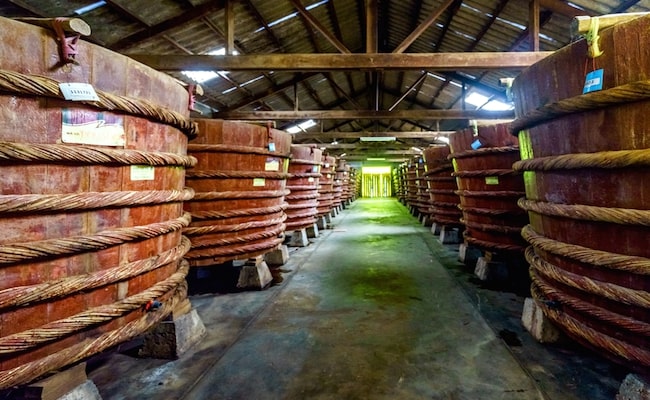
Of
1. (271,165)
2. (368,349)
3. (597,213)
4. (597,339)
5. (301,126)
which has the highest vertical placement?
(301,126)

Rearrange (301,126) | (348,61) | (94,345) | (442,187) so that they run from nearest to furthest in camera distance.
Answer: (94,345), (348,61), (442,187), (301,126)

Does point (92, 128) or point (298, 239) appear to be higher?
point (92, 128)

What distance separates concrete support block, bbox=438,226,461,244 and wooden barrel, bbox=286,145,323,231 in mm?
2643

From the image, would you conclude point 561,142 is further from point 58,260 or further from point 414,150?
point 414,150

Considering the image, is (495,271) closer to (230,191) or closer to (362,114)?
(230,191)

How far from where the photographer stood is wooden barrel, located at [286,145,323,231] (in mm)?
5820

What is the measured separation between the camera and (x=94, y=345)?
152 centimetres

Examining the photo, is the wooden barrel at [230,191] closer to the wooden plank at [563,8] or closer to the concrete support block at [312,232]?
the concrete support block at [312,232]

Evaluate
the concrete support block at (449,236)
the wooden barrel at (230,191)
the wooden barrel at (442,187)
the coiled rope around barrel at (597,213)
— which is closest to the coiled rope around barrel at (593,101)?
the coiled rope around barrel at (597,213)

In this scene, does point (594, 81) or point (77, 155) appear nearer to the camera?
point (77, 155)

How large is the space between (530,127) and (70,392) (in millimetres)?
2974

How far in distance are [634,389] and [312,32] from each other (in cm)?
904

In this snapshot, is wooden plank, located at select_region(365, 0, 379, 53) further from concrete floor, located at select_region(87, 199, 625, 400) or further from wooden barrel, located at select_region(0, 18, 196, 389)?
wooden barrel, located at select_region(0, 18, 196, 389)

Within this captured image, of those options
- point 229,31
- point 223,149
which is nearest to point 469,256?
point 223,149
